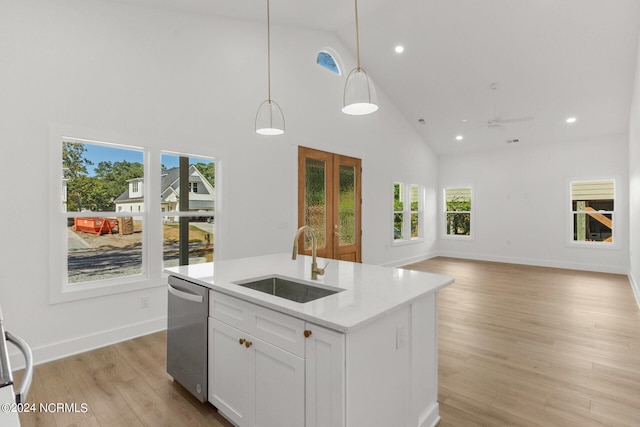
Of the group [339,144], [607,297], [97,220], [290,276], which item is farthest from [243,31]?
[607,297]

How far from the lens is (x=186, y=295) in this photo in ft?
7.22

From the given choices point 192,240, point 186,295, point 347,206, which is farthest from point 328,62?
point 186,295

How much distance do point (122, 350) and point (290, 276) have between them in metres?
2.04

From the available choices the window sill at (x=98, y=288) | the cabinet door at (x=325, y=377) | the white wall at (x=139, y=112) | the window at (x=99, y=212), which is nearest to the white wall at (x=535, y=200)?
the white wall at (x=139, y=112)

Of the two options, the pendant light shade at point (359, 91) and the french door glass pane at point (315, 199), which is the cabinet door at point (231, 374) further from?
the french door glass pane at point (315, 199)

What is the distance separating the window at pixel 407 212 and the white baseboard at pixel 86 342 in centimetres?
514

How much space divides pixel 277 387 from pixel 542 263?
7.97m

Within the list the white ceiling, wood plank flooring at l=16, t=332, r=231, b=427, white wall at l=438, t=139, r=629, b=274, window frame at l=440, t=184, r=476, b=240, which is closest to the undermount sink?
wood plank flooring at l=16, t=332, r=231, b=427

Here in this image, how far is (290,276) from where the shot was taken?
7.26 feet

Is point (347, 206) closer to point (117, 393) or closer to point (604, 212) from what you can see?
point (117, 393)

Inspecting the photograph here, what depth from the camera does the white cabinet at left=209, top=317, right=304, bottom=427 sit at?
1537 mm

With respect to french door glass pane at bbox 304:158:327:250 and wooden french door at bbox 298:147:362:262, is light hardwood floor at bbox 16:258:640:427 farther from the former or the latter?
french door glass pane at bbox 304:158:327:250

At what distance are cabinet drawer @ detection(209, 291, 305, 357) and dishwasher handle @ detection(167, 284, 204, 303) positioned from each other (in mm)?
105

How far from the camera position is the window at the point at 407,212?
294 inches
